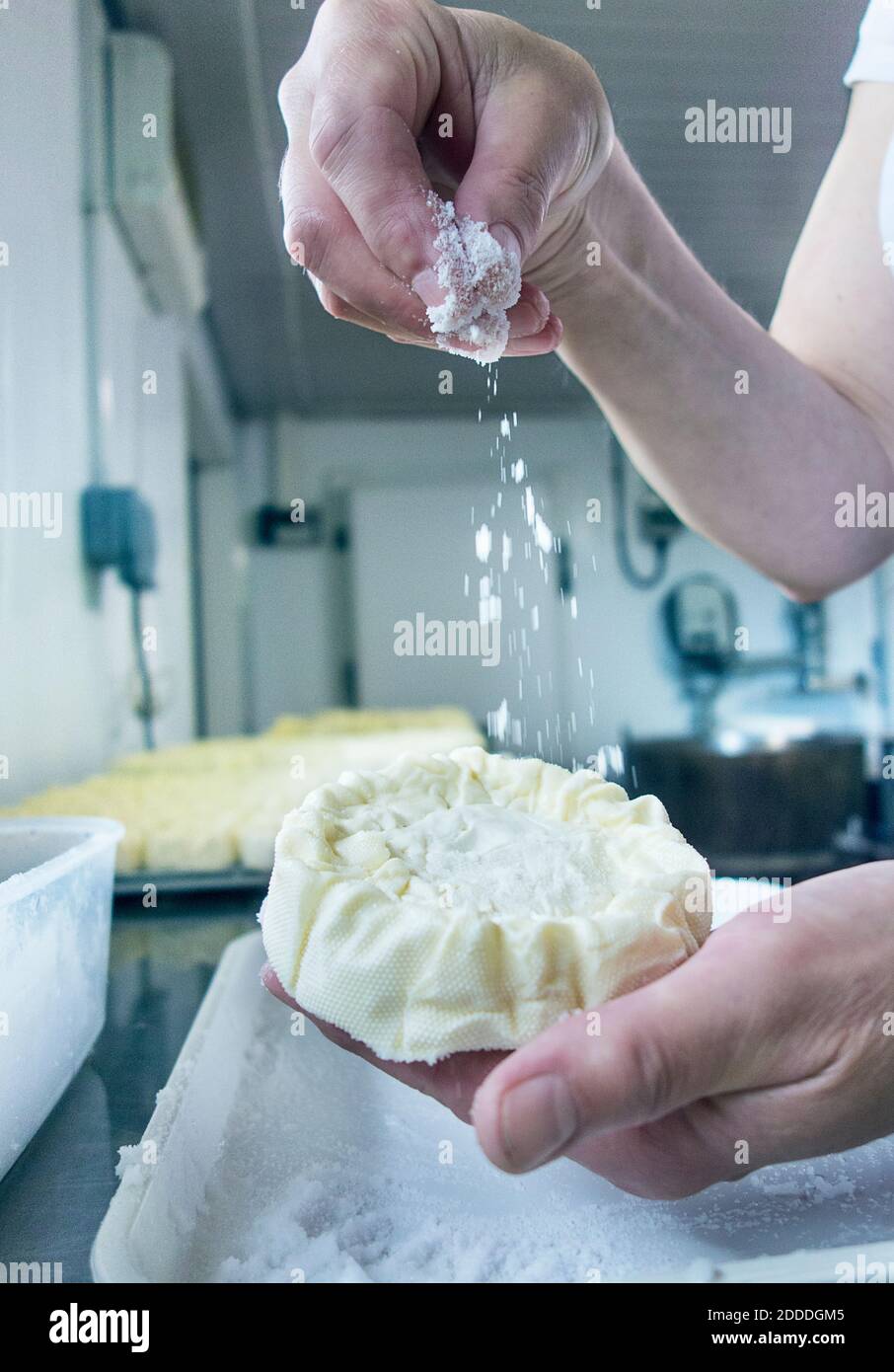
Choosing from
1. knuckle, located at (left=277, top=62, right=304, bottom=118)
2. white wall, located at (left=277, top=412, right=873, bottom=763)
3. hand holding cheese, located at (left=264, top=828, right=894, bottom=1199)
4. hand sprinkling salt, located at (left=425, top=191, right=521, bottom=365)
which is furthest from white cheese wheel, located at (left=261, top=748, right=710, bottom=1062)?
white wall, located at (left=277, top=412, right=873, bottom=763)

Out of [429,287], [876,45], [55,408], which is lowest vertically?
[429,287]

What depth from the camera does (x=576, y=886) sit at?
0.58 m

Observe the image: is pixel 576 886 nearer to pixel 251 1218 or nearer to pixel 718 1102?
pixel 718 1102

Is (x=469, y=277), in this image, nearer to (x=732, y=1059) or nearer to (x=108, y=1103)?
(x=732, y=1059)

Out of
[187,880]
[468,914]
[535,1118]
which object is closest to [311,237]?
[468,914]

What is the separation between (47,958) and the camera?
640 mm

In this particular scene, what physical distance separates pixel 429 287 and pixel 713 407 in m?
0.63

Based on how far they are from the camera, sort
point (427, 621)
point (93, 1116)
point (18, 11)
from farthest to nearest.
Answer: point (427, 621) → point (18, 11) → point (93, 1116)

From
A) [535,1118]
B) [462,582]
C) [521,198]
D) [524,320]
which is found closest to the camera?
[535,1118]

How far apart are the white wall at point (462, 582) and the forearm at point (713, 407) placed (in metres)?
1.88

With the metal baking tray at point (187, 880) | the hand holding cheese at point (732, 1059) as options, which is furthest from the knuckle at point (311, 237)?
the metal baking tray at point (187, 880)

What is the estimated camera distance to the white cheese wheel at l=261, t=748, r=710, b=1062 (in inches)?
19.8
